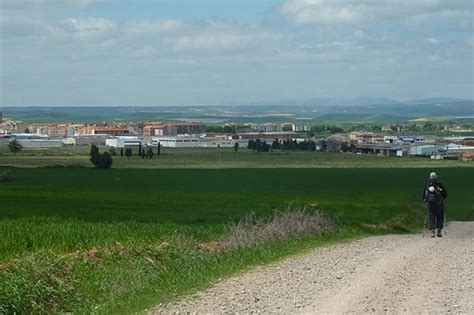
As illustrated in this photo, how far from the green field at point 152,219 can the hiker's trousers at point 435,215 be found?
102 inches

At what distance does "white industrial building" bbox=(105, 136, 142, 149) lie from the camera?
83.3 meters

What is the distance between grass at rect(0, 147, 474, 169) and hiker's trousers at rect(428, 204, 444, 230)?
153ft

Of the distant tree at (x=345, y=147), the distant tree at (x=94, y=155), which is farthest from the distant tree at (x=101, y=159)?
the distant tree at (x=345, y=147)

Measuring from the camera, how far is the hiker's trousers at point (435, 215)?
2603 centimetres

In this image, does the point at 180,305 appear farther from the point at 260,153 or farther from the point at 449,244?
the point at 260,153

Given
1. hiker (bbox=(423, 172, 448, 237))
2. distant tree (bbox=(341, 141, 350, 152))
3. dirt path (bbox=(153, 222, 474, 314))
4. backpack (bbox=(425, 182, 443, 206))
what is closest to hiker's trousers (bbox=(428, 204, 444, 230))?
hiker (bbox=(423, 172, 448, 237))

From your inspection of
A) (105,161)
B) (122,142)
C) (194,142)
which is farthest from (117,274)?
(194,142)

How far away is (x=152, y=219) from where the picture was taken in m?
33.1

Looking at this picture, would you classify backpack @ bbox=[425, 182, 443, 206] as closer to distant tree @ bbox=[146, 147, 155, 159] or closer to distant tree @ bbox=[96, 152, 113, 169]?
distant tree @ bbox=[96, 152, 113, 169]

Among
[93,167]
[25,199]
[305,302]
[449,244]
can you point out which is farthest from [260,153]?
[305,302]

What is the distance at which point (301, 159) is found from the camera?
84.3m

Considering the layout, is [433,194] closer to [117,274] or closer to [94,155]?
[117,274]

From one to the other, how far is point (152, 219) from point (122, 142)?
2044 inches

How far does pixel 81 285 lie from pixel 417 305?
5.06 meters
